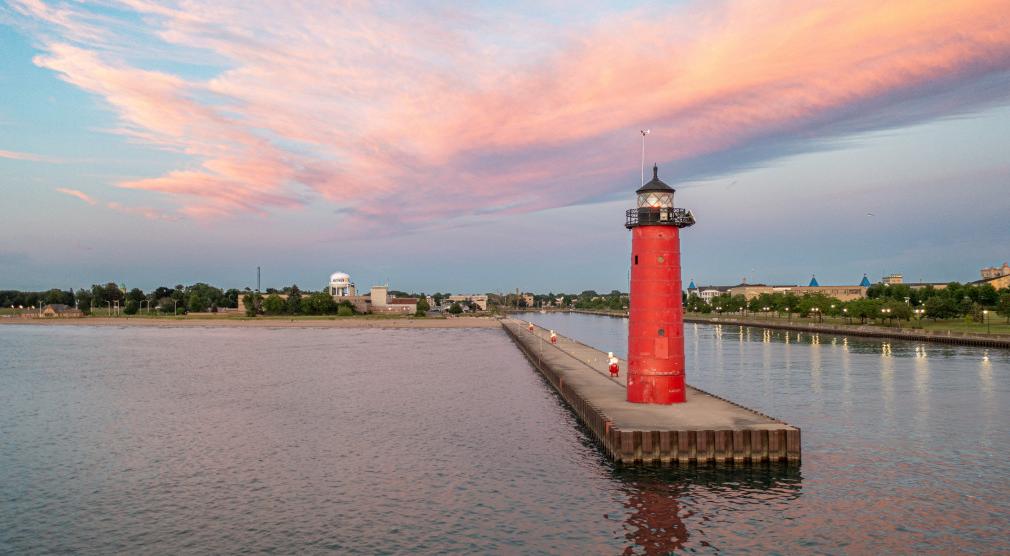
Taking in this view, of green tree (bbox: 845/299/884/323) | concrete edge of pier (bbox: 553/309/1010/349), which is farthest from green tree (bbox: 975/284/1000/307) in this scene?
concrete edge of pier (bbox: 553/309/1010/349)

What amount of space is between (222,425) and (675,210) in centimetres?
2952

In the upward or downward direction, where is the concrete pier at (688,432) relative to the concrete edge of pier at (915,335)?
downward

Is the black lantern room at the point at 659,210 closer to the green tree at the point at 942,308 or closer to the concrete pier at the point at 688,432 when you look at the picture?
the concrete pier at the point at 688,432

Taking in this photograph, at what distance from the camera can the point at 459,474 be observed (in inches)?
1260

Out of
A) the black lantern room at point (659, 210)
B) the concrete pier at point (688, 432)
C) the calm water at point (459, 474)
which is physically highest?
the black lantern room at point (659, 210)

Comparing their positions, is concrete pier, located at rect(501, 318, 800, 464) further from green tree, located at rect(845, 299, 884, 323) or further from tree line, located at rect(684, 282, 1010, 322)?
green tree, located at rect(845, 299, 884, 323)

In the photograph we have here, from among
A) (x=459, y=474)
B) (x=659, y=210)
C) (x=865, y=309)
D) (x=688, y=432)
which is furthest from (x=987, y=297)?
(x=459, y=474)

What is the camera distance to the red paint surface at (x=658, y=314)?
36875mm

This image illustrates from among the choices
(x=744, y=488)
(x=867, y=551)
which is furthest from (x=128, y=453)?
(x=867, y=551)

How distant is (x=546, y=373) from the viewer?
6594cm

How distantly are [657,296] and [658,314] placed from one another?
91cm

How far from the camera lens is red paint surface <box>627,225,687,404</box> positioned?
121 ft

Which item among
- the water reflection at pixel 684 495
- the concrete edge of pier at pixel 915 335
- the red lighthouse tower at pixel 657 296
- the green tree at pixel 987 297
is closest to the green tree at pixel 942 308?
the concrete edge of pier at pixel 915 335

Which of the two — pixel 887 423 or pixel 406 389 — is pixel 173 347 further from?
pixel 887 423
